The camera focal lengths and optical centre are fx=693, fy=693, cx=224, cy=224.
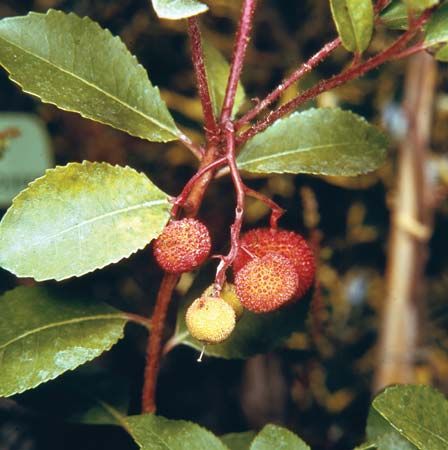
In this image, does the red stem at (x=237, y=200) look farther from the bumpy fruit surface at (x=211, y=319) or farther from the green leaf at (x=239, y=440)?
the green leaf at (x=239, y=440)

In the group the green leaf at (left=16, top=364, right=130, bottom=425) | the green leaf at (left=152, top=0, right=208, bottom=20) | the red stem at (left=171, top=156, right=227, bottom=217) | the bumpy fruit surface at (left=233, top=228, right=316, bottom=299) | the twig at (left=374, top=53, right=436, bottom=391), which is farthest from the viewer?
the twig at (left=374, top=53, right=436, bottom=391)

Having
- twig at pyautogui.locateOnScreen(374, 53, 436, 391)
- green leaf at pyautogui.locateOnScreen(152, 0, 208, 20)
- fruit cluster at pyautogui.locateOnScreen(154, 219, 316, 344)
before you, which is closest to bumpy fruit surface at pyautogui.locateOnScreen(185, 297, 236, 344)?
fruit cluster at pyautogui.locateOnScreen(154, 219, 316, 344)

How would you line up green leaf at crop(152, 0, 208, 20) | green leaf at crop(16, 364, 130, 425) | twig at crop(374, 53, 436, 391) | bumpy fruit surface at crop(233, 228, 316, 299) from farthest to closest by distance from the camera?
twig at crop(374, 53, 436, 391), green leaf at crop(16, 364, 130, 425), bumpy fruit surface at crop(233, 228, 316, 299), green leaf at crop(152, 0, 208, 20)

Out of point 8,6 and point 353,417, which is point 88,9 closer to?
point 8,6

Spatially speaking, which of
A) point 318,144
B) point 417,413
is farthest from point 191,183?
point 417,413

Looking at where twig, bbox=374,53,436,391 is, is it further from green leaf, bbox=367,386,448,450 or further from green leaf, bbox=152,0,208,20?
green leaf, bbox=152,0,208,20

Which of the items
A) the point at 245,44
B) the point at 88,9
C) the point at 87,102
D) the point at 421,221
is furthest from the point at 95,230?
the point at 88,9

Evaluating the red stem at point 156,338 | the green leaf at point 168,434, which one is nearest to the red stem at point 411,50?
the red stem at point 156,338
